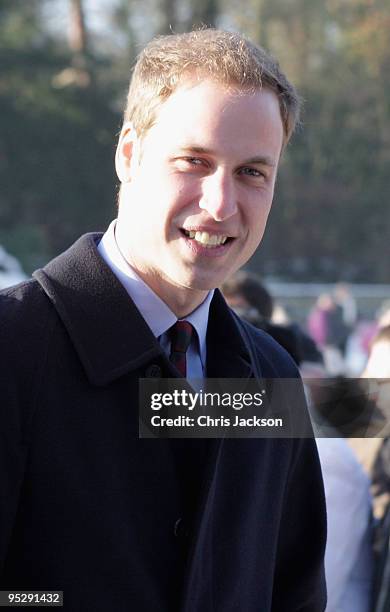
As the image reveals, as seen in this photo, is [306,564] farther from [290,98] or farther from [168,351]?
[290,98]

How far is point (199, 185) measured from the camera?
1797 mm

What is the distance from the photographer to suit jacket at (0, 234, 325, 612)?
5.33ft

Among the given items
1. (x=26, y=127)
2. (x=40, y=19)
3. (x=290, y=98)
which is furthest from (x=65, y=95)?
(x=290, y=98)

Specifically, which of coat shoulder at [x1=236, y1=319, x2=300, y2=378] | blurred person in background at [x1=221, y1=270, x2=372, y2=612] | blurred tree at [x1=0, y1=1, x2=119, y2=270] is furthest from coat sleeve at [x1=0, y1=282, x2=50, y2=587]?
blurred tree at [x1=0, y1=1, x2=119, y2=270]

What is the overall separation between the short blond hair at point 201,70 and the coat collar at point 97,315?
0.27m

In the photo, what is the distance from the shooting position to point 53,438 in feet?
5.37

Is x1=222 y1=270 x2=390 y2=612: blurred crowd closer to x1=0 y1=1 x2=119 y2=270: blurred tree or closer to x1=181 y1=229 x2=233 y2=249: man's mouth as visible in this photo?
x1=181 y1=229 x2=233 y2=249: man's mouth

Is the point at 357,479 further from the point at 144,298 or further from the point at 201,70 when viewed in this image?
the point at 201,70

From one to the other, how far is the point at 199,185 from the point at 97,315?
30 cm

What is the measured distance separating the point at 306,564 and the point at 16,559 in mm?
720

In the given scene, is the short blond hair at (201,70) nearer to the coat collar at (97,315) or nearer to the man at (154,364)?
the man at (154,364)

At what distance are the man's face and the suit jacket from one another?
104mm

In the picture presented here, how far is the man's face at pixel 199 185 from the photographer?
5.86 feet

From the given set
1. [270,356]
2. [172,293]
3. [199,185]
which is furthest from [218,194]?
[270,356]
